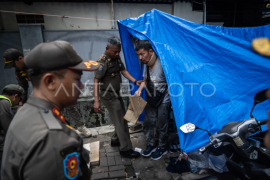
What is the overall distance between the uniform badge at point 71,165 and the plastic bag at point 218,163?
228 cm

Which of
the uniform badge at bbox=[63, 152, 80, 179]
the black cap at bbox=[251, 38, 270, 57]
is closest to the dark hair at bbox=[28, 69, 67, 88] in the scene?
the uniform badge at bbox=[63, 152, 80, 179]

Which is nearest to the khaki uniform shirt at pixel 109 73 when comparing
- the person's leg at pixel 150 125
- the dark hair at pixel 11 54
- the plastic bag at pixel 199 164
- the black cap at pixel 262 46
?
the person's leg at pixel 150 125

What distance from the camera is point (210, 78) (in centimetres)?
247

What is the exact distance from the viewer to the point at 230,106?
94.3 inches

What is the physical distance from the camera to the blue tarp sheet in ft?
7.59

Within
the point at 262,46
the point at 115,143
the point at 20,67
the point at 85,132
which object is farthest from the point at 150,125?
the point at 20,67

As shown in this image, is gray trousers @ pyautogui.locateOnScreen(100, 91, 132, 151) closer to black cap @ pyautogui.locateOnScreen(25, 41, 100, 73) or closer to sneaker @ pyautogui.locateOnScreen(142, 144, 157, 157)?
sneaker @ pyautogui.locateOnScreen(142, 144, 157, 157)

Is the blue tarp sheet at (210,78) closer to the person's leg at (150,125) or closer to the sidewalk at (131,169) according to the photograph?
the sidewalk at (131,169)

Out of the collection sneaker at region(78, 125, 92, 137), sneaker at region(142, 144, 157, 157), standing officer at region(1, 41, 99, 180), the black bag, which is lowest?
sneaker at region(142, 144, 157, 157)

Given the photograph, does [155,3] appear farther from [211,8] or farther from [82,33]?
[82,33]

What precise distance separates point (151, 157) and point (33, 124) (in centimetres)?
263

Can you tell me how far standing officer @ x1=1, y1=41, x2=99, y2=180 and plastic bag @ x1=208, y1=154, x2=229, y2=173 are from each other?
83.6 inches

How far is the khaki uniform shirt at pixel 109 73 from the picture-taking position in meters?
3.04

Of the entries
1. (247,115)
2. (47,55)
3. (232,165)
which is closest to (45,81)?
(47,55)
